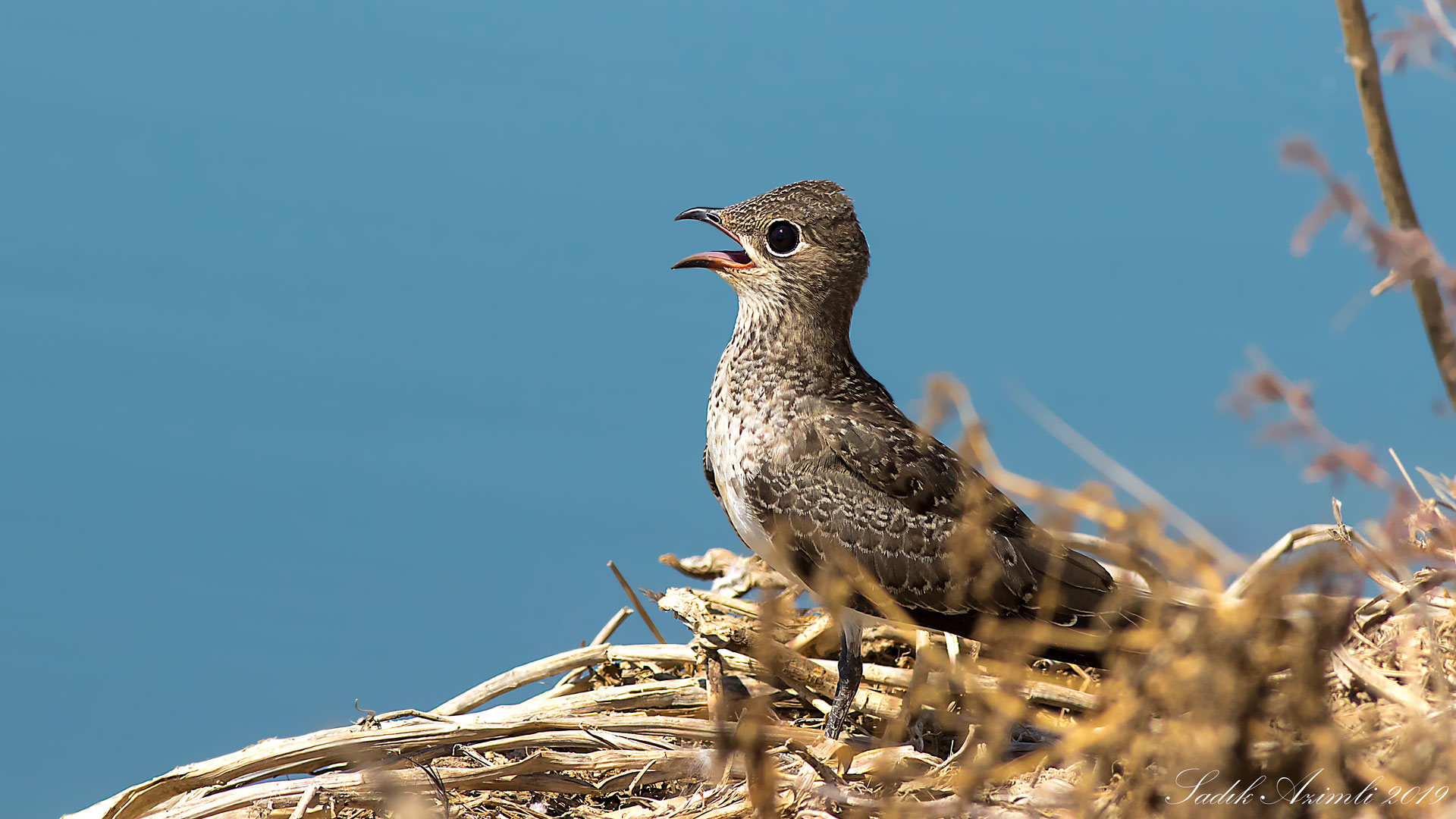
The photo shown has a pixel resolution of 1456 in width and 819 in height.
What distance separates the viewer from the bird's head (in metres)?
5.16

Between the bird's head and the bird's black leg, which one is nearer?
the bird's black leg

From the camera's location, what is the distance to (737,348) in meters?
5.23

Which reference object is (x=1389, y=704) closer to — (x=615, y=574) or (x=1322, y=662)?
(x=1322, y=662)

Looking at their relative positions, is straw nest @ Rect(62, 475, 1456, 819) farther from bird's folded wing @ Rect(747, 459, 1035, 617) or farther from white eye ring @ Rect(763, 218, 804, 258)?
white eye ring @ Rect(763, 218, 804, 258)

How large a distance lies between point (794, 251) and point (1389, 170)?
300 centimetres

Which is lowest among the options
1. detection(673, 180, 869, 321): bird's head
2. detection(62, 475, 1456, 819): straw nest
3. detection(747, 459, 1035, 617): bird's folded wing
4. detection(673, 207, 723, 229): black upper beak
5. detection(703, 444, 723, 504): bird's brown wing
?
detection(62, 475, 1456, 819): straw nest

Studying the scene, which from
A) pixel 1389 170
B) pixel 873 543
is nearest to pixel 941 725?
pixel 873 543

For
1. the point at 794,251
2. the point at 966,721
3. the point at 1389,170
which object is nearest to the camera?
the point at 1389,170

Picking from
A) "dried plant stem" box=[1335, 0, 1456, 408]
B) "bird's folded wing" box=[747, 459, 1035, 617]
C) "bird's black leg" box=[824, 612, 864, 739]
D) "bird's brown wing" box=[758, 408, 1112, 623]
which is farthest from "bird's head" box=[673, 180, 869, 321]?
"dried plant stem" box=[1335, 0, 1456, 408]

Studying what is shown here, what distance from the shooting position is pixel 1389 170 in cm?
238

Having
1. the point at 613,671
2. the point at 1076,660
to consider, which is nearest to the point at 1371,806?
the point at 1076,660

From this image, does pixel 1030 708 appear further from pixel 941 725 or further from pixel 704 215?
pixel 704 215

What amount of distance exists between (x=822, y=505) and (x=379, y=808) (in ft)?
6.95

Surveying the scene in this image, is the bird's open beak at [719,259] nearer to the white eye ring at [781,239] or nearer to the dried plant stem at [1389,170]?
the white eye ring at [781,239]
